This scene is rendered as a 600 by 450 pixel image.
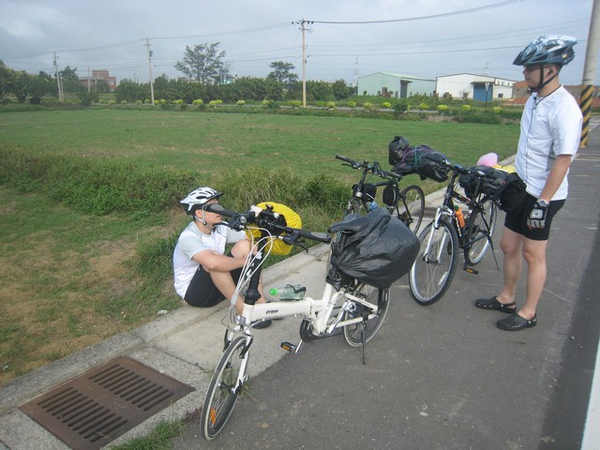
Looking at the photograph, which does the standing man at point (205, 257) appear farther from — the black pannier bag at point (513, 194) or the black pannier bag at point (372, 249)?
the black pannier bag at point (513, 194)

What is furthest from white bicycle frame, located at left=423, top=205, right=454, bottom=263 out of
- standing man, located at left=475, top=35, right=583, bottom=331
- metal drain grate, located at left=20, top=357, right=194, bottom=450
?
metal drain grate, located at left=20, top=357, right=194, bottom=450

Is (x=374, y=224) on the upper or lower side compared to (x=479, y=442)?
upper

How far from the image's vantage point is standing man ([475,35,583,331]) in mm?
3086

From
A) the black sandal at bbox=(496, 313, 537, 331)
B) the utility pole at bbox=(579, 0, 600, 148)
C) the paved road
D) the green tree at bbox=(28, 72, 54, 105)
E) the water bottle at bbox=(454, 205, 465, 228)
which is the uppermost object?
the green tree at bbox=(28, 72, 54, 105)

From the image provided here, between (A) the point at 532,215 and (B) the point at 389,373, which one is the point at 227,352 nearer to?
(B) the point at 389,373

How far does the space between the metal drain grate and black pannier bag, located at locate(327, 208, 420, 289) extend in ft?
4.25

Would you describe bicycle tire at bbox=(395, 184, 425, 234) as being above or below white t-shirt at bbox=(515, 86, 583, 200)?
below

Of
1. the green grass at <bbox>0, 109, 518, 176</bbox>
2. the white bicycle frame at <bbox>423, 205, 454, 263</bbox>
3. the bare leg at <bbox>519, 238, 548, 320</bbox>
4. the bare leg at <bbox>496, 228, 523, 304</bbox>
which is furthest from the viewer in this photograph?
the green grass at <bbox>0, 109, 518, 176</bbox>

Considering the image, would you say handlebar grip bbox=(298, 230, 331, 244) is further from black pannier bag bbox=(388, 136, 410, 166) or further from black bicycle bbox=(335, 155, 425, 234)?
black pannier bag bbox=(388, 136, 410, 166)

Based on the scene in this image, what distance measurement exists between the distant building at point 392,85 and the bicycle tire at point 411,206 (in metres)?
70.3

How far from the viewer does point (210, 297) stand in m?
3.60

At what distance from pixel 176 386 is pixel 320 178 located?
4402mm

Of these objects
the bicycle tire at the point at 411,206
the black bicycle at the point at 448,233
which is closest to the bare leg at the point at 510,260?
the black bicycle at the point at 448,233

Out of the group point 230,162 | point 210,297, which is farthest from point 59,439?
point 230,162
